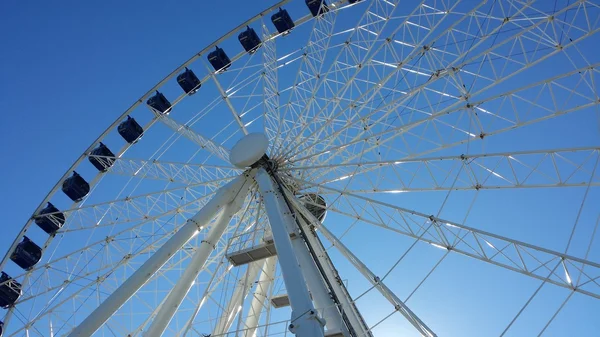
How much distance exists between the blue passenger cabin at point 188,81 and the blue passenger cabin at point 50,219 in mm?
8077

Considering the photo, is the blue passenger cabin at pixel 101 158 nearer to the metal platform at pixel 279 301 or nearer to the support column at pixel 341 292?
the metal platform at pixel 279 301

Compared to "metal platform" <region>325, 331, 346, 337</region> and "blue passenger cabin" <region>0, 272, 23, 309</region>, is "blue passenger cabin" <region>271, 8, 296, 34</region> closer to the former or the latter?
"metal platform" <region>325, 331, 346, 337</region>

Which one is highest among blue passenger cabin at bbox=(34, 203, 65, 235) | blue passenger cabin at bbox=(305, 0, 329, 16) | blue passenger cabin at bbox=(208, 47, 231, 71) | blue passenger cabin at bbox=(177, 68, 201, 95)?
blue passenger cabin at bbox=(305, 0, 329, 16)

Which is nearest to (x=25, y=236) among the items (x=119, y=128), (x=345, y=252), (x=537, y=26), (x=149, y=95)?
(x=119, y=128)

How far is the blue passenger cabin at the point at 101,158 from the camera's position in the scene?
2295 cm

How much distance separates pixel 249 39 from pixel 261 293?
10950 millimetres

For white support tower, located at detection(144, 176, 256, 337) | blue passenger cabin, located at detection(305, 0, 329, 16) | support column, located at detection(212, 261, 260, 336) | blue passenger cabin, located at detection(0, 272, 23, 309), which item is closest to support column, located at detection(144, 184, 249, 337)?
white support tower, located at detection(144, 176, 256, 337)

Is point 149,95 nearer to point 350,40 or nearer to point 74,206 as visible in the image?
point 74,206

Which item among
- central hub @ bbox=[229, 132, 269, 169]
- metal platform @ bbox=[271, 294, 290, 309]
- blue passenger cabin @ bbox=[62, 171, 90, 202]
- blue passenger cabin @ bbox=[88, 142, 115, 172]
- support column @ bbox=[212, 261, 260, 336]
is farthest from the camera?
blue passenger cabin @ bbox=[88, 142, 115, 172]

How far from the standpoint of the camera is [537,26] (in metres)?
14.4

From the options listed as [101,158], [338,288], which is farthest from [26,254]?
[338,288]

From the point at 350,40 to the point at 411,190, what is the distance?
6.38m

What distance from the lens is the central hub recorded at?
17516 mm

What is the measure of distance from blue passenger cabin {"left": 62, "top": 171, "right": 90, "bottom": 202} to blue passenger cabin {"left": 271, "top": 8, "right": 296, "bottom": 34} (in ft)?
37.1
